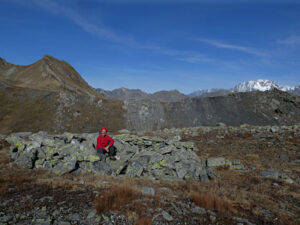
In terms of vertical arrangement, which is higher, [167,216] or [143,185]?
[167,216]

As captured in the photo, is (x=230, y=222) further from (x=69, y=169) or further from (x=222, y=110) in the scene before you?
(x=222, y=110)

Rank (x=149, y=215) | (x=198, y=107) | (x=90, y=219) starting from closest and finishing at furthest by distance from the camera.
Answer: (x=90, y=219) < (x=149, y=215) < (x=198, y=107)

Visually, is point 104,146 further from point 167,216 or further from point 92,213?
point 167,216

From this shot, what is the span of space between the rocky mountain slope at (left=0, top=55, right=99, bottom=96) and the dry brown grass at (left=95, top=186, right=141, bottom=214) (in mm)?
65203

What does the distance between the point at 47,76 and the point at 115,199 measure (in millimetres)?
84012

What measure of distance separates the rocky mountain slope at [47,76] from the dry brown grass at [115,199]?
65203mm

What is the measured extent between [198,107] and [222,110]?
6.74m

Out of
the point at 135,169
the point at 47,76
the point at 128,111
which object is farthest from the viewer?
the point at 47,76

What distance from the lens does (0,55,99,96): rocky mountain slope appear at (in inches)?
2774

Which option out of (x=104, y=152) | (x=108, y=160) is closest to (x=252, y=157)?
(x=108, y=160)

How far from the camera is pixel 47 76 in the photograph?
3056 inches

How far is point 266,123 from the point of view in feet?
151

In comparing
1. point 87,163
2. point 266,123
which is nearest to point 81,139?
point 87,163

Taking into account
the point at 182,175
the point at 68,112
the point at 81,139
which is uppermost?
the point at 68,112
